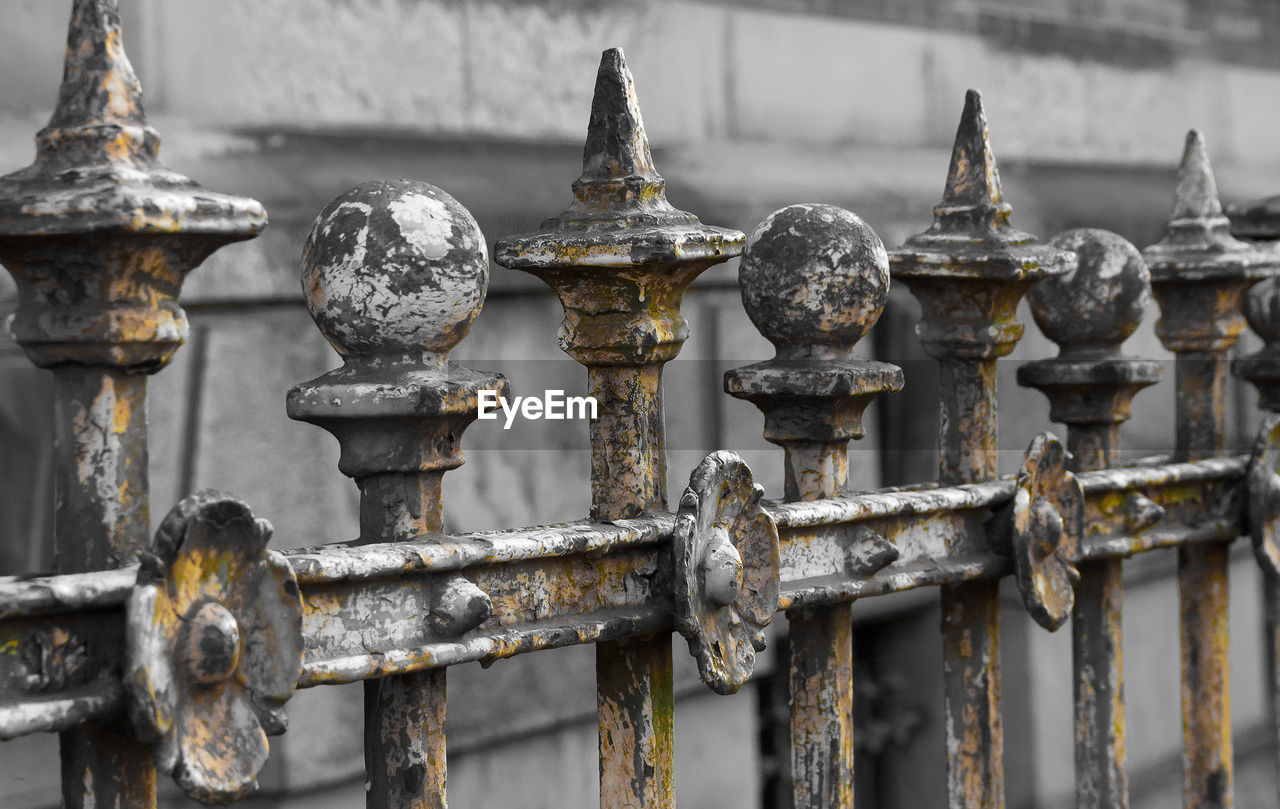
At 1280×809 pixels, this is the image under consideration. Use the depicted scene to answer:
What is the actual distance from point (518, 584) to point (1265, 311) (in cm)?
152

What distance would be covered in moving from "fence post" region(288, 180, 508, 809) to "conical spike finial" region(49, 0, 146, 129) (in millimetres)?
216

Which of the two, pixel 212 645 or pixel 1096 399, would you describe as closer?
pixel 212 645

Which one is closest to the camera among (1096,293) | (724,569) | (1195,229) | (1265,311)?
(724,569)

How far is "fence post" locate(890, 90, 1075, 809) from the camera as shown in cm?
173

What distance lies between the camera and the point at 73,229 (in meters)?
1.00

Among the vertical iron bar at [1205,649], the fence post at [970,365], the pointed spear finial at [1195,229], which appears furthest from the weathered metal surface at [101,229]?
the vertical iron bar at [1205,649]

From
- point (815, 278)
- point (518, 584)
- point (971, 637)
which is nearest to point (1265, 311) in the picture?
point (971, 637)

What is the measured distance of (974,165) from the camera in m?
1.75

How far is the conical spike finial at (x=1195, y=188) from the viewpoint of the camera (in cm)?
212

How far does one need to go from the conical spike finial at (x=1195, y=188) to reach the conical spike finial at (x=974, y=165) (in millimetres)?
532

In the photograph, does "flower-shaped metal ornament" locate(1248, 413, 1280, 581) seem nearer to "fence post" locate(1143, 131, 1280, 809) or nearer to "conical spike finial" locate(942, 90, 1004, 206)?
"fence post" locate(1143, 131, 1280, 809)

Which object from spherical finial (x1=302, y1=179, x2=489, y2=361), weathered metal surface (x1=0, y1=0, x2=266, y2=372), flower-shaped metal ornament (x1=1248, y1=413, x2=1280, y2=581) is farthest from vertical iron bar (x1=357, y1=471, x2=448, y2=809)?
flower-shaped metal ornament (x1=1248, y1=413, x2=1280, y2=581)

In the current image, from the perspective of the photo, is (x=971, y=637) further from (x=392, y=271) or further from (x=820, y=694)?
(x=392, y=271)

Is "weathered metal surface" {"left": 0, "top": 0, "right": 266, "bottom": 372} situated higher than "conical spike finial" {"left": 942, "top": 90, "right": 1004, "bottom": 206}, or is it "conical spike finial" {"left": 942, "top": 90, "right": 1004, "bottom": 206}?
"conical spike finial" {"left": 942, "top": 90, "right": 1004, "bottom": 206}
